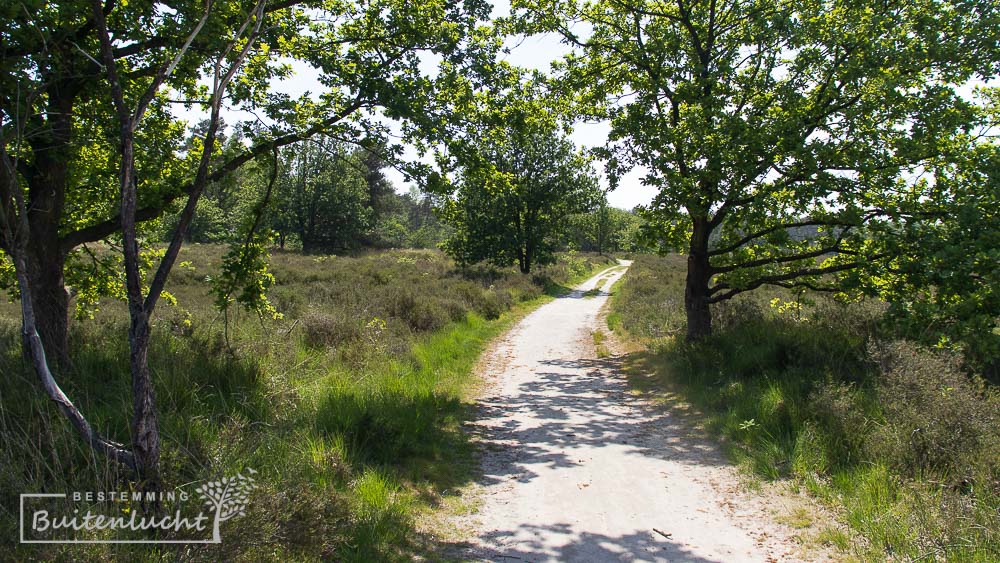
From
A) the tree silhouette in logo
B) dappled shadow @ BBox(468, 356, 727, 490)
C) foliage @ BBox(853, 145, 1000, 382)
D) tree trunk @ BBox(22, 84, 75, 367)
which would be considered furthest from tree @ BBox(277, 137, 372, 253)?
the tree silhouette in logo

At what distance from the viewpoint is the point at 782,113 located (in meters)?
9.06

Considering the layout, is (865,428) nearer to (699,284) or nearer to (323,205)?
(699,284)

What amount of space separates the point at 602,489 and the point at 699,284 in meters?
7.89

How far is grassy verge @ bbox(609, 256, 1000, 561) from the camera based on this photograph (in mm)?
4133

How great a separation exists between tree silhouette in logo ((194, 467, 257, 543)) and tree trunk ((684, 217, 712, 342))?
403 inches

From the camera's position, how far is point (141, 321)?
3195 millimetres

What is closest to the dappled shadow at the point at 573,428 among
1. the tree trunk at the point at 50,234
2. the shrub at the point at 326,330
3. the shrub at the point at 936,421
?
the shrub at the point at 936,421

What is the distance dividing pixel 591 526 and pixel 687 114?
25.9ft

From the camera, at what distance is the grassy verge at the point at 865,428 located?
4.13 metres

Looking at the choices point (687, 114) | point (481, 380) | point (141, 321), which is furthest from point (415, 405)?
A: point (687, 114)

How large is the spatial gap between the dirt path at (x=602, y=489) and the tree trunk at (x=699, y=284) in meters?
3.14

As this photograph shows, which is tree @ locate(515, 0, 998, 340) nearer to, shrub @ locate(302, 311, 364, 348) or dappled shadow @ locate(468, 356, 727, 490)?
dappled shadow @ locate(468, 356, 727, 490)

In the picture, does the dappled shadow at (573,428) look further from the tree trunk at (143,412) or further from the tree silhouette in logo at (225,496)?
the tree trunk at (143,412)

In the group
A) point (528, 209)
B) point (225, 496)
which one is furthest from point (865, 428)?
point (528, 209)
